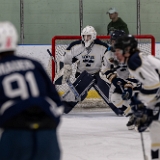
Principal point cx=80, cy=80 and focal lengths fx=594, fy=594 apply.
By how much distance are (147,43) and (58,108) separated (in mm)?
4822

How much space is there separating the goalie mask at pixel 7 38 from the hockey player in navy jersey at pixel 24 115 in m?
0.06

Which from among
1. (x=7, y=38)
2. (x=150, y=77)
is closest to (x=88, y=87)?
(x=150, y=77)

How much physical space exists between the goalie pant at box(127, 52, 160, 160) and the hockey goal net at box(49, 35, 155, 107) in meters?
A: 3.52

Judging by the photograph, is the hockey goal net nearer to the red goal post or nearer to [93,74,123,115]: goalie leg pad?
the red goal post

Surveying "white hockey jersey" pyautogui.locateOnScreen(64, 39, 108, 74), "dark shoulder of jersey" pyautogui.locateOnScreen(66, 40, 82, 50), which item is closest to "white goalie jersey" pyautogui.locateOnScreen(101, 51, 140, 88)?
"white hockey jersey" pyautogui.locateOnScreen(64, 39, 108, 74)

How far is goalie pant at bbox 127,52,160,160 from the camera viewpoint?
3250 millimetres

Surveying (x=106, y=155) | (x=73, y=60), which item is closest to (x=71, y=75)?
(x=73, y=60)

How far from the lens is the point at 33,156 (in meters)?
2.20

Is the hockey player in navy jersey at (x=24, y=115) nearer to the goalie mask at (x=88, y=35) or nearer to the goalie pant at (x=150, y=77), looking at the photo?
the goalie pant at (x=150, y=77)

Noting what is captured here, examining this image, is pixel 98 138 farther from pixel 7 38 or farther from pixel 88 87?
pixel 7 38

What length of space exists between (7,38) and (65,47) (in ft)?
15.9

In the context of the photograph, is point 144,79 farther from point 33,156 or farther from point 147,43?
point 147,43

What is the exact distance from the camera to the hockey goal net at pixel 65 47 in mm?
6953

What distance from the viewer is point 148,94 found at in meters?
3.29
